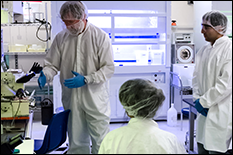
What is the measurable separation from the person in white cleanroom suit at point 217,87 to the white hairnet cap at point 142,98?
3.44 ft

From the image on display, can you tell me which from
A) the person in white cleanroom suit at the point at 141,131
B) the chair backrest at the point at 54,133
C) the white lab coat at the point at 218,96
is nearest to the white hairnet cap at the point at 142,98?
the person in white cleanroom suit at the point at 141,131

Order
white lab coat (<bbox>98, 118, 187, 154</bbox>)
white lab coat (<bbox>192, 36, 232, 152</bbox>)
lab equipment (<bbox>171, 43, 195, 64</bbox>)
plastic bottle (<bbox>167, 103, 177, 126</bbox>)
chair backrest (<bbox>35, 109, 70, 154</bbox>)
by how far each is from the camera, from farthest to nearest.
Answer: lab equipment (<bbox>171, 43, 195, 64</bbox>) → plastic bottle (<bbox>167, 103, 177, 126</bbox>) → white lab coat (<bbox>192, 36, 232, 152</bbox>) → chair backrest (<bbox>35, 109, 70, 154</bbox>) → white lab coat (<bbox>98, 118, 187, 154</bbox>)

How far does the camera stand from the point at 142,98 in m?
1.22

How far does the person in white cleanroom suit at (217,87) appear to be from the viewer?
2.08m

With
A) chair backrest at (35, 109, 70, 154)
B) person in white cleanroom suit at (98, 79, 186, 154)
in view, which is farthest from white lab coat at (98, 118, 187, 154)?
chair backrest at (35, 109, 70, 154)

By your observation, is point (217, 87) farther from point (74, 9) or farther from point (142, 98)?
point (74, 9)

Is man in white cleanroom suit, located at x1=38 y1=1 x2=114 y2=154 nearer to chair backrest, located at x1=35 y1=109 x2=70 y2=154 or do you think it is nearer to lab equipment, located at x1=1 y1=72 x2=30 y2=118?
chair backrest, located at x1=35 y1=109 x2=70 y2=154

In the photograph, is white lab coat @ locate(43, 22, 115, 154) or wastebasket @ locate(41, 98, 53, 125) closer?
white lab coat @ locate(43, 22, 115, 154)

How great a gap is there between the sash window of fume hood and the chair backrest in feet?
7.22

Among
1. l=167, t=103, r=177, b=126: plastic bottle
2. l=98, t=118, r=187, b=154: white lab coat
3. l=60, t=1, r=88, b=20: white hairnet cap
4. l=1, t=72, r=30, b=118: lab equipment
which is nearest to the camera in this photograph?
l=98, t=118, r=187, b=154: white lab coat

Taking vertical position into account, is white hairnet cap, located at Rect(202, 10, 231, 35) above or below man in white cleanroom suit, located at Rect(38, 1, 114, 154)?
above

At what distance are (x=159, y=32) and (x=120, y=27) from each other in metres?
0.66

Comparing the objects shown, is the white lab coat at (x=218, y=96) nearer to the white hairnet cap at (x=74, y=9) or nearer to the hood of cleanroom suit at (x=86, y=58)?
the hood of cleanroom suit at (x=86, y=58)

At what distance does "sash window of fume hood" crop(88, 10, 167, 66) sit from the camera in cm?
404
